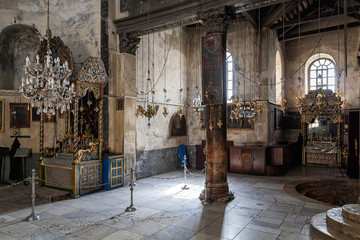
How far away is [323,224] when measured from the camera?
514cm

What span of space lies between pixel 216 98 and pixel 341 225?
4234 mm

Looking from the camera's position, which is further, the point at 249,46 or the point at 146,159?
the point at 249,46

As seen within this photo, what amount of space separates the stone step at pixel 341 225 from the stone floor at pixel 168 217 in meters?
0.49

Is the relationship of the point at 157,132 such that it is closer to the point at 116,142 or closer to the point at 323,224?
the point at 116,142

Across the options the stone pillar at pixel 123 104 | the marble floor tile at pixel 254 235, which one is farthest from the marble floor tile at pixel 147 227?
the stone pillar at pixel 123 104

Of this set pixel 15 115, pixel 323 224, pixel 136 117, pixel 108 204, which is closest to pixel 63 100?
pixel 108 204

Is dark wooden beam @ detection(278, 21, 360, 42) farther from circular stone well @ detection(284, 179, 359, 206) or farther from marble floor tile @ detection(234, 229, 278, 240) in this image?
marble floor tile @ detection(234, 229, 278, 240)

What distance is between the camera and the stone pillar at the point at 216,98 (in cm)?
761

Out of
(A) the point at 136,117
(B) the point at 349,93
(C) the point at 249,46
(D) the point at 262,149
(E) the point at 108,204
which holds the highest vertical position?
(C) the point at 249,46

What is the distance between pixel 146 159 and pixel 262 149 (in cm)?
504

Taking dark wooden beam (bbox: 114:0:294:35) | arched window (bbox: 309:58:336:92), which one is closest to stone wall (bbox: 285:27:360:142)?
arched window (bbox: 309:58:336:92)

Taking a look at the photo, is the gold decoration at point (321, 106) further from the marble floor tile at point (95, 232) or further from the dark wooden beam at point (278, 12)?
the marble floor tile at point (95, 232)

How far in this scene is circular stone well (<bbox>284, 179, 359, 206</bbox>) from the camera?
9.70 meters

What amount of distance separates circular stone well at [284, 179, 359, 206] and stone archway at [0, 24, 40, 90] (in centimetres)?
1150
